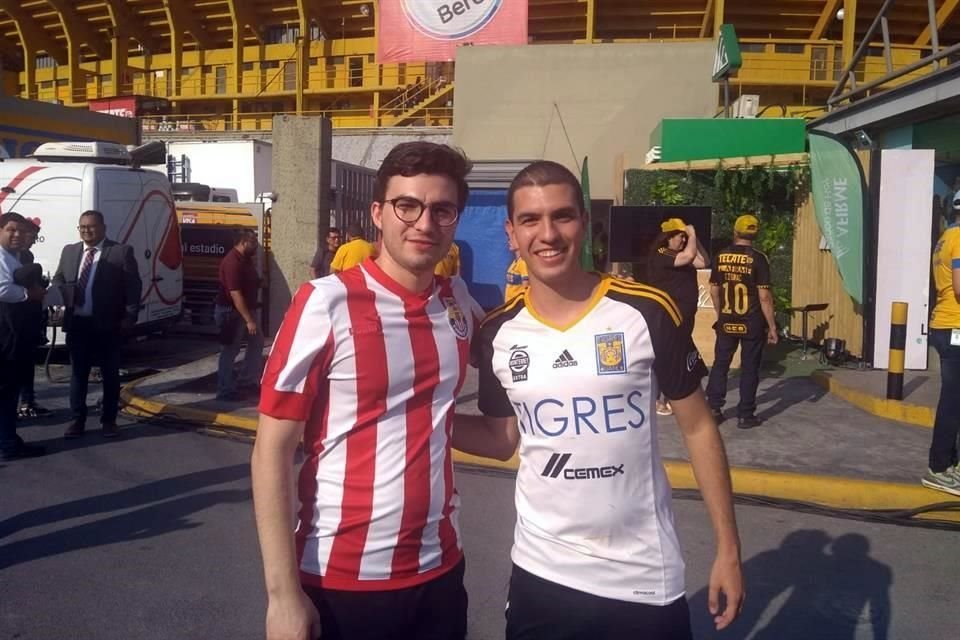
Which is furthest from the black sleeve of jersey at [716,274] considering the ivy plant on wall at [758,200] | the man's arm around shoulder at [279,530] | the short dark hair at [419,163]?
the man's arm around shoulder at [279,530]

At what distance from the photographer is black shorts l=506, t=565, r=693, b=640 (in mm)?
2172

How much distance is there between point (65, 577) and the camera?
4.66m

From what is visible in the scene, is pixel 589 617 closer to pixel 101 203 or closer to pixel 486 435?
pixel 486 435

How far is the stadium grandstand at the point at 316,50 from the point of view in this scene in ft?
110

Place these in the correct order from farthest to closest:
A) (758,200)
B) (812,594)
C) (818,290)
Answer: (758,200), (818,290), (812,594)

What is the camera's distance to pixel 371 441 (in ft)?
6.76

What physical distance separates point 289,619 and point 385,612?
0.89 feet

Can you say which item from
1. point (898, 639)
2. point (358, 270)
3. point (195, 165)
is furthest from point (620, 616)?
point (195, 165)

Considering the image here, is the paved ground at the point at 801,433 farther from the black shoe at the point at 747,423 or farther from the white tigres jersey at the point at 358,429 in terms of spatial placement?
the white tigres jersey at the point at 358,429

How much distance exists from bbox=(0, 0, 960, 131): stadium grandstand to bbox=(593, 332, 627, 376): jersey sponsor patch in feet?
93.8

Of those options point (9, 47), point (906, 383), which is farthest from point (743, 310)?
point (9, 47)

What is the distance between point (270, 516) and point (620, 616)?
0.92m

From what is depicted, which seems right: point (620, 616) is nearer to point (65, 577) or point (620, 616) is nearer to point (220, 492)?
point (65, 577)

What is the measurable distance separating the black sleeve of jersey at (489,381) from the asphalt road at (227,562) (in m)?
1.94
